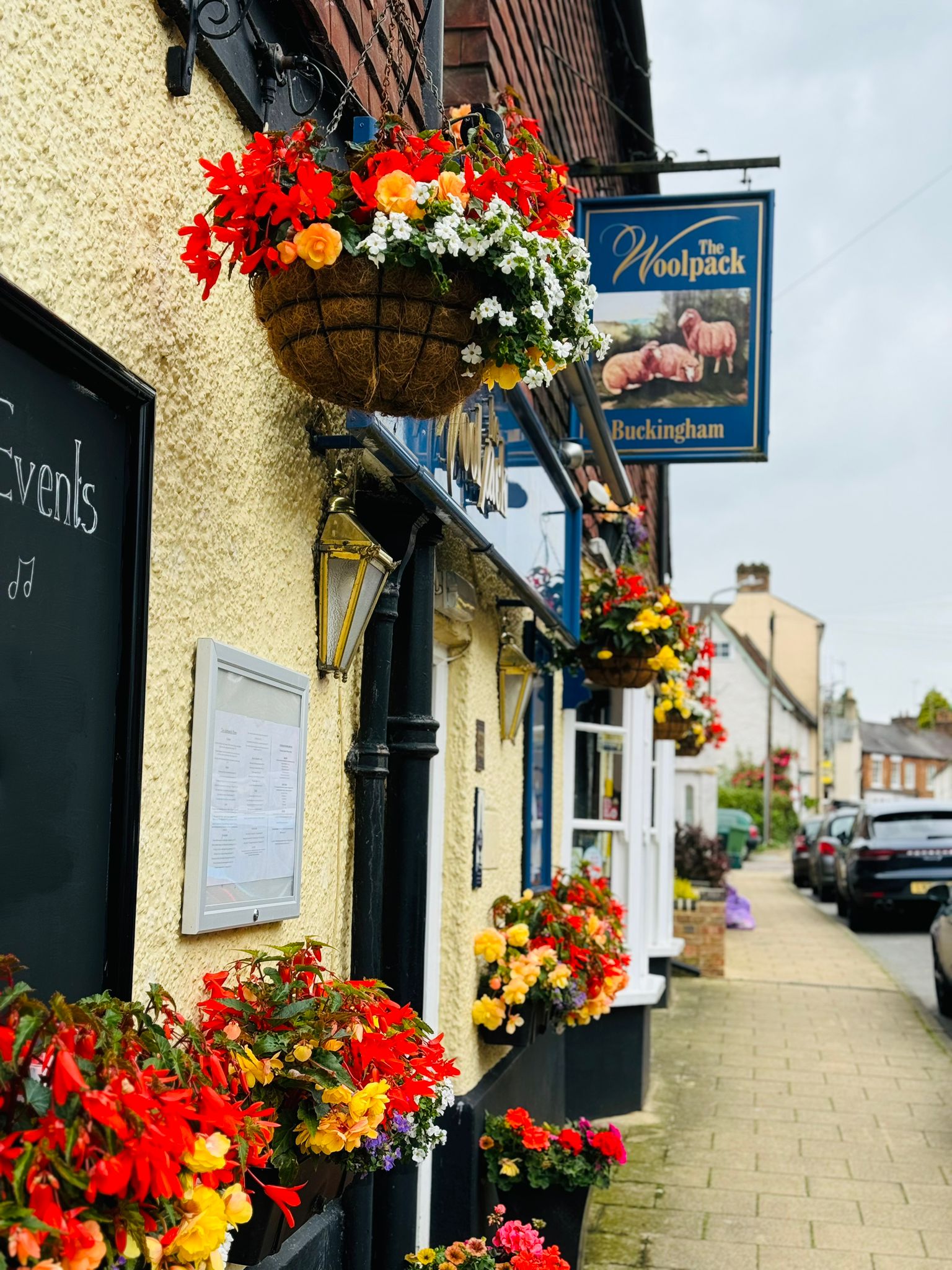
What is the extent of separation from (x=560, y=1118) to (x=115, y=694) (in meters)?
5.42

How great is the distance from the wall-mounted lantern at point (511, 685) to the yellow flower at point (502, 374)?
114 inches

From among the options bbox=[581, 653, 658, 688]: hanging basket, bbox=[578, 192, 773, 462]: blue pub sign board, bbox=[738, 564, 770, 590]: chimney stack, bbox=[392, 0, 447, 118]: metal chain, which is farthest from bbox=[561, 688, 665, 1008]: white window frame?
bbox=[738, 564, 770, 590]: chimney stack

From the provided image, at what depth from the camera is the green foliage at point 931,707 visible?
3900 inches

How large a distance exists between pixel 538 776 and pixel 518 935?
1.62 meters

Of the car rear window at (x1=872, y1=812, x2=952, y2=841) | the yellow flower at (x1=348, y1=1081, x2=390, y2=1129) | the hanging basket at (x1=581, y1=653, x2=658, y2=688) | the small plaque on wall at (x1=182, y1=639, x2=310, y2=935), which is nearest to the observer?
the yellow flower at (x1=348, y1=1081, x2=390, y2=1129)

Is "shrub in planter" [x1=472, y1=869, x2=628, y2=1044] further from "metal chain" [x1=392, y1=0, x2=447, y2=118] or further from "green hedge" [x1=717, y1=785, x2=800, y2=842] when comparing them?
"green hedge" [x1=717, y1=785, x2=800, y2=842]

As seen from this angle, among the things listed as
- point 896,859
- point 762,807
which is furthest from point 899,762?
point 896,859

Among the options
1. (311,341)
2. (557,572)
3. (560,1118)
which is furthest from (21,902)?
(560,1118)

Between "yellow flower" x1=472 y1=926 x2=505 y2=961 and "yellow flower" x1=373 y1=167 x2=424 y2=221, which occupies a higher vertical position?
"yellow flower" x1=373 y1=167 x2=424 y2=221

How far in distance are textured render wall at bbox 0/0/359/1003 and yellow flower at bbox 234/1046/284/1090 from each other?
0.29m

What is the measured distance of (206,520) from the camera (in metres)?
2.69

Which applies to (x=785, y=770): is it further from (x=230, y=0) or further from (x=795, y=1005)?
(x=230, y=0)

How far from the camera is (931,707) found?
331 feet

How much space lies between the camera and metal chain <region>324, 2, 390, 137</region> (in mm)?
2738
